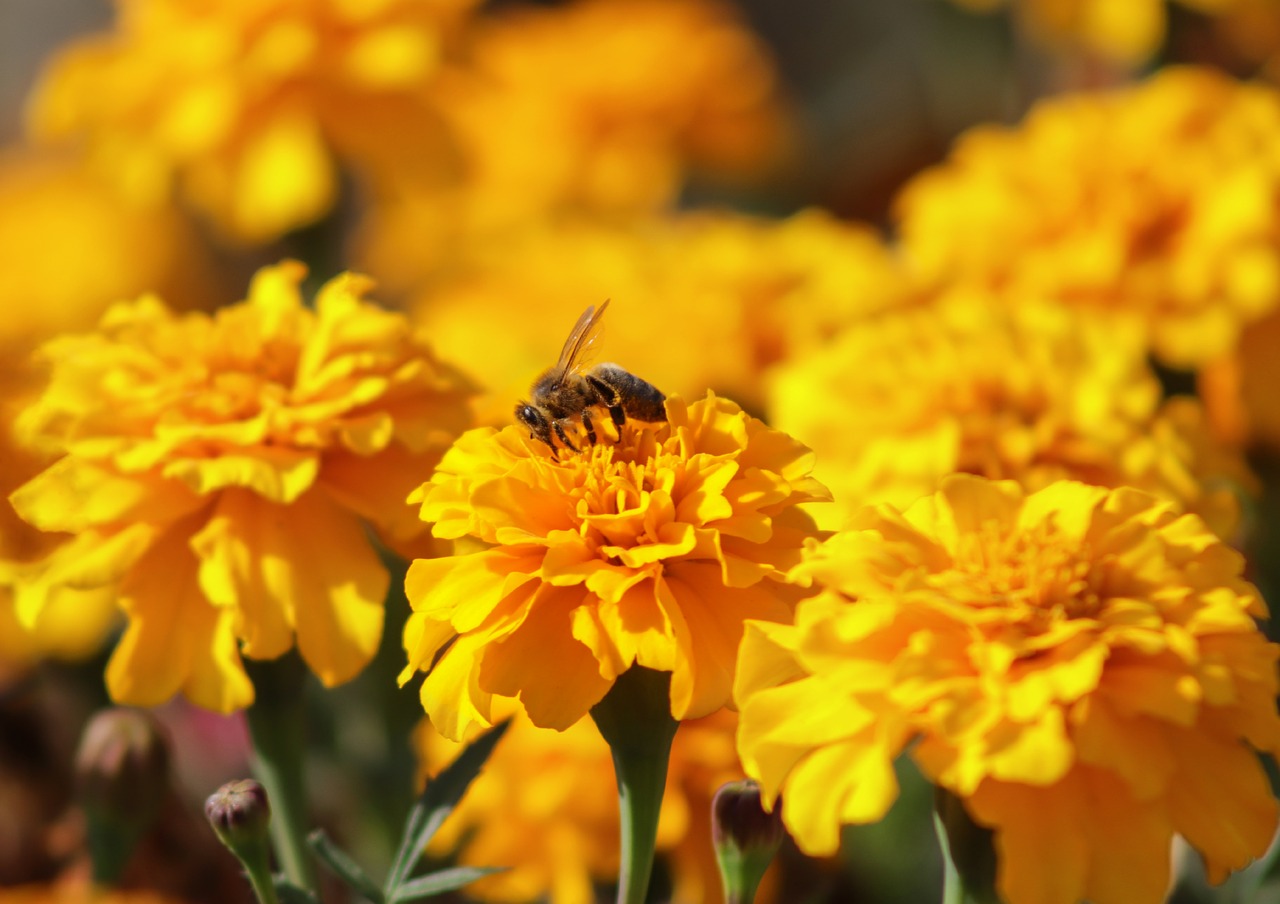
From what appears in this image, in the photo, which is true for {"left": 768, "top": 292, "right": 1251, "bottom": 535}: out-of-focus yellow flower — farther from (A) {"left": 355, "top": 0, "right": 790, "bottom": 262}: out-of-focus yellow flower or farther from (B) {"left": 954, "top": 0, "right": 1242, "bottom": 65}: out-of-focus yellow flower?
(A) {"left": 355, "top": 0, "right": 790, "bottom": 262}: out-of-focus yellow flower

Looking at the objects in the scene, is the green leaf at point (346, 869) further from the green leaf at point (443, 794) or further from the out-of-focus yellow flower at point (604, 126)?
the out-of-focus yellow flower at point (604, 126)

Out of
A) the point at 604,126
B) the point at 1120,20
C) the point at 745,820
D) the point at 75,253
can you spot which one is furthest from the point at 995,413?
the point at 75,253

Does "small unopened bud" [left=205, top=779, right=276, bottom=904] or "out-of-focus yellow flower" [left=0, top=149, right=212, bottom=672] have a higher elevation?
"small unopened bud" [left=205, top=779, right=276, bottom=904]

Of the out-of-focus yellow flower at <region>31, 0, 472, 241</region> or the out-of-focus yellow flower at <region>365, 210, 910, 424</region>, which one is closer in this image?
the out-of-focus yellow flower at <region>365, 210, 910, 424</region>

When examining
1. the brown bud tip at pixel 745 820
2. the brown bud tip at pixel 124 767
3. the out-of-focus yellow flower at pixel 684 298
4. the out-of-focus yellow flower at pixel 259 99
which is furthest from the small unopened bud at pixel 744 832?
the out-of-focus yellow flower at pixel 259 99

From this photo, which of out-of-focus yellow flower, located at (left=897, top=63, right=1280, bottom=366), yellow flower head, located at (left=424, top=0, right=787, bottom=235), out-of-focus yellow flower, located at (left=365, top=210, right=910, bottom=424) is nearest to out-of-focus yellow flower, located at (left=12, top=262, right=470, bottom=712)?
out-of-focus yellow flower, located at (left=365, top=210, right=910, bottom=424)

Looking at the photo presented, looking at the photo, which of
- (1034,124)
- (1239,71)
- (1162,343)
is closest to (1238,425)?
(1162,343)
